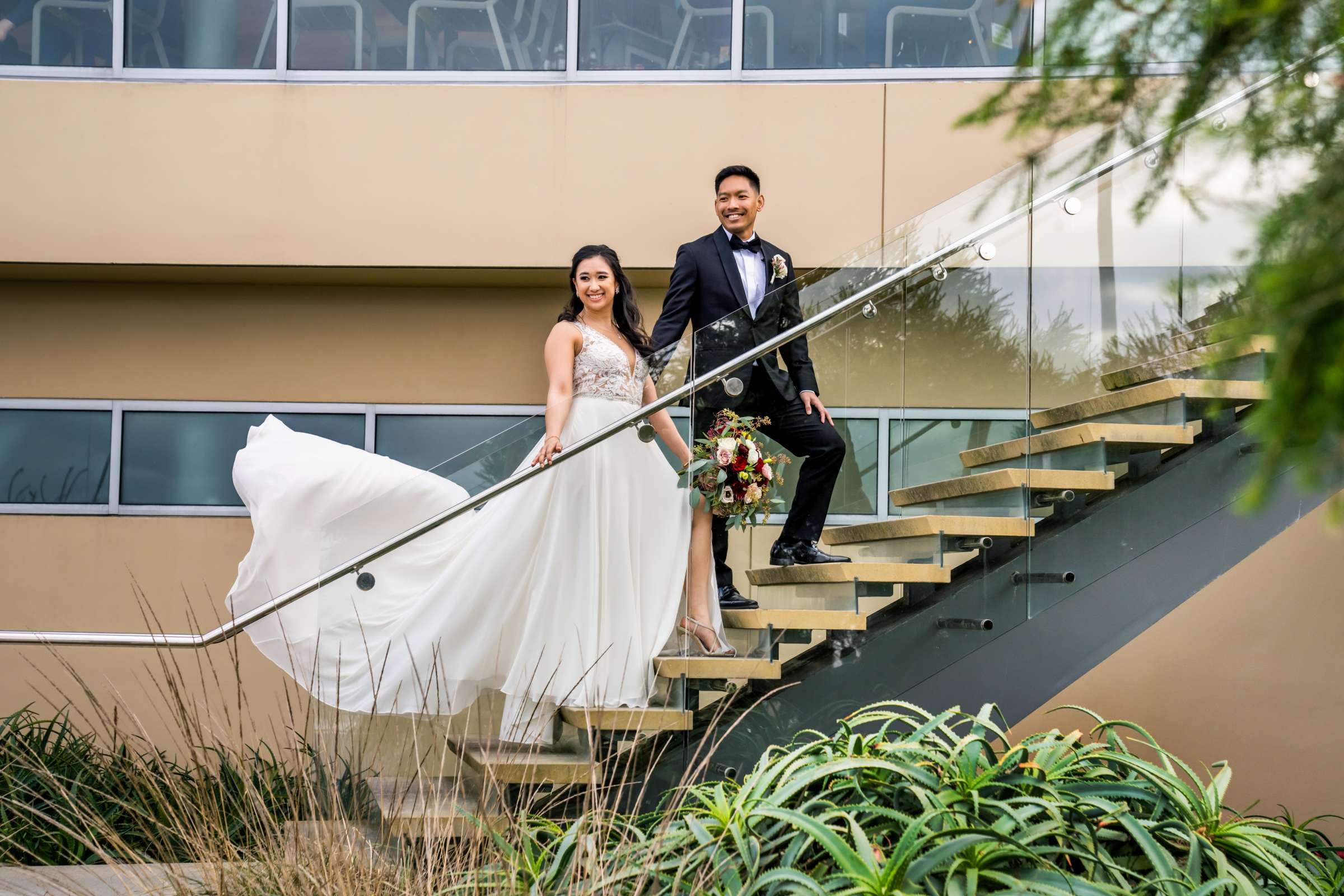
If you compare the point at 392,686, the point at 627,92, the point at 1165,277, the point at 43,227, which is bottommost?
the point at 392,686

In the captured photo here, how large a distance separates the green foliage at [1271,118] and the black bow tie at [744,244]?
2.48 m

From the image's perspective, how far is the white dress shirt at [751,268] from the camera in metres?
4.32

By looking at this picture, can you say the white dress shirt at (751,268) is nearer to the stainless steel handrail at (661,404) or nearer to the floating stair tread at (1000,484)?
the stainless steel handrail at (661,404)

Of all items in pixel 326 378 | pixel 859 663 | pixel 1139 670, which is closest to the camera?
pixel 859 663

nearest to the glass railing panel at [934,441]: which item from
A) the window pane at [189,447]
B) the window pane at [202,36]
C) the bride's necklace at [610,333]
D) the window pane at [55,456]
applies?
the bride's necklace at [610,333]

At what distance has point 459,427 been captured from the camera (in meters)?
6.36

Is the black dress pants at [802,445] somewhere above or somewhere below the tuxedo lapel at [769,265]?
below

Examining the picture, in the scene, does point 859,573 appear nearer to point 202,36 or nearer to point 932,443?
point 932,443

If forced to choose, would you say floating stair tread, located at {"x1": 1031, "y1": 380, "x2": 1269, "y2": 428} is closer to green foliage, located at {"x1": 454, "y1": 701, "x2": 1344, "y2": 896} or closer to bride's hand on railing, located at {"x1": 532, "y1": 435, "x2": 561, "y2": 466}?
green foliage, located at {"x1": 454, "y1": 701, "x2": 1344, "y2": 896}

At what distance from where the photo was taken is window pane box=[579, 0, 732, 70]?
19.8 feet

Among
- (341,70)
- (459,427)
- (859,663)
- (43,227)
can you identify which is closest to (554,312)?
(459,427)

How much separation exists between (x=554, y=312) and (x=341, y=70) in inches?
66.5

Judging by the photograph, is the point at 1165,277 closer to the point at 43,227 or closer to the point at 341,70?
the point at 341,70

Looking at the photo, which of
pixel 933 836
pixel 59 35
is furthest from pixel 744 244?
pixel 59 35
